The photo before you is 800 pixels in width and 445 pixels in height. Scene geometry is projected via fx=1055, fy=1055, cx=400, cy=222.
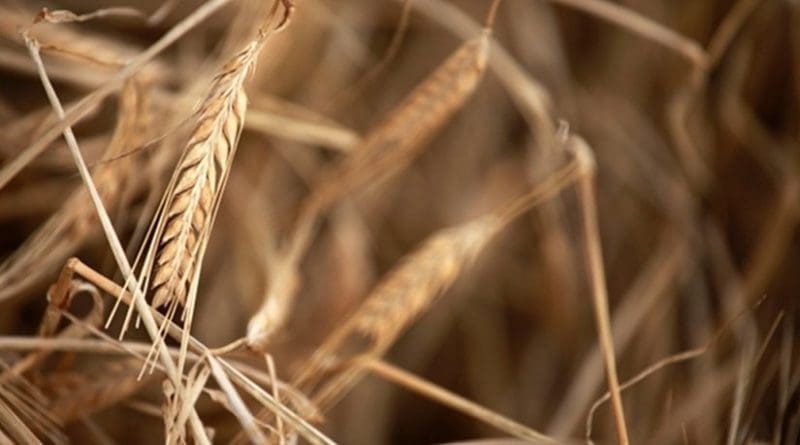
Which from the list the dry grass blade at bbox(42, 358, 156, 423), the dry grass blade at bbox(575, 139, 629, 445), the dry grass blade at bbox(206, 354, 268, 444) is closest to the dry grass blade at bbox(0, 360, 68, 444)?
the dry grass blade at bbox(42, 358, 156, 423)

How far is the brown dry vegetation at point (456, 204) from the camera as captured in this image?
897 millimetres

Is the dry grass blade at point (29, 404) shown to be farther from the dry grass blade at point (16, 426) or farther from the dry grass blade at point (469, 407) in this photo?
the dry grass blade at point (469, 407)

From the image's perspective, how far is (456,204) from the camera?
4.28 feet

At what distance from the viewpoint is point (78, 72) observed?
1.03 meters

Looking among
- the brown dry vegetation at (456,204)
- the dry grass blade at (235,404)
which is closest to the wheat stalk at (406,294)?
the brown dry vegetation at (456,204)

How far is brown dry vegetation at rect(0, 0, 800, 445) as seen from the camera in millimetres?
897

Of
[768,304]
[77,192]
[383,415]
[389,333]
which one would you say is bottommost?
[383,415]

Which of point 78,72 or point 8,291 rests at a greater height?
point 78,72

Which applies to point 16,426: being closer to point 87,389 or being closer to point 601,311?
point 87,389

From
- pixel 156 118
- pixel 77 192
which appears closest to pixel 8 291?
pixel 77 192

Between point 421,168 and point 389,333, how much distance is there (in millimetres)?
557

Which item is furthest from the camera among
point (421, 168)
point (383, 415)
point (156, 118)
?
point (421, 168)

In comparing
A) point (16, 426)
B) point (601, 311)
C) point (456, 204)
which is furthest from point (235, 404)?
point (456, 204)

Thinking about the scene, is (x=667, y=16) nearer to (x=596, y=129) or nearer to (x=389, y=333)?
(x=596, y=129)
